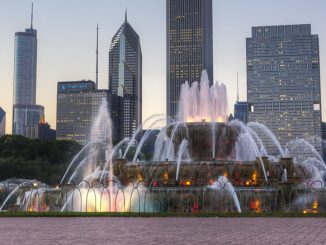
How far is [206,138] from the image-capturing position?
132 ft

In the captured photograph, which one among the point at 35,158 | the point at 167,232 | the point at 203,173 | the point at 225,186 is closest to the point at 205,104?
the point at 203,173

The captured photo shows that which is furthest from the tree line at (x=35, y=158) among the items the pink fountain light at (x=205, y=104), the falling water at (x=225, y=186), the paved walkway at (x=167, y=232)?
the paved walkway at (x=167, y=232)

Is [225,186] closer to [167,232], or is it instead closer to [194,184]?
[194,184]

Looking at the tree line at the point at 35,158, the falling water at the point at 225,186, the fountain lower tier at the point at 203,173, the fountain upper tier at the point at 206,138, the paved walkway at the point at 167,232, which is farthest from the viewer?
the tree line at the point at 35,158

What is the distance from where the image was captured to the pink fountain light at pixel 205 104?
160ft

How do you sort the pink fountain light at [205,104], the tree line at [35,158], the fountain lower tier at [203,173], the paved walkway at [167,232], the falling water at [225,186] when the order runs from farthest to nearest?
the tree line at [35,158] → the pink fountain light at [205,104] → the fountain lower tier at [203,173] → the falling water at [225,186] → the paved walkway at [167,232]

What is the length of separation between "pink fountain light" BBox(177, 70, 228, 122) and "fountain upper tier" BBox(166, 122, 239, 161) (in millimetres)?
7592

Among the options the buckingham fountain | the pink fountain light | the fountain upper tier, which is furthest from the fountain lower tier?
the pink fountain light

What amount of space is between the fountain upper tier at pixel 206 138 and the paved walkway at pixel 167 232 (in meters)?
19.3

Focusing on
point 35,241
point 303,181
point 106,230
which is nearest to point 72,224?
point 106,230

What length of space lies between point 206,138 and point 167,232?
24506 mm

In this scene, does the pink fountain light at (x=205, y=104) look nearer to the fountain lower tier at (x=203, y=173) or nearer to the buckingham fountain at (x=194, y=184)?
the buckingham fountain at (x=194, y=184)

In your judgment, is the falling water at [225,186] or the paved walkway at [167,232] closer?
the paved walkway at [167,232]

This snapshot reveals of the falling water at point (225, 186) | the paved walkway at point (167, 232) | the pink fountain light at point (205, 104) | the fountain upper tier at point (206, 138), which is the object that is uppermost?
the pink fountain light at point (205, 104)
